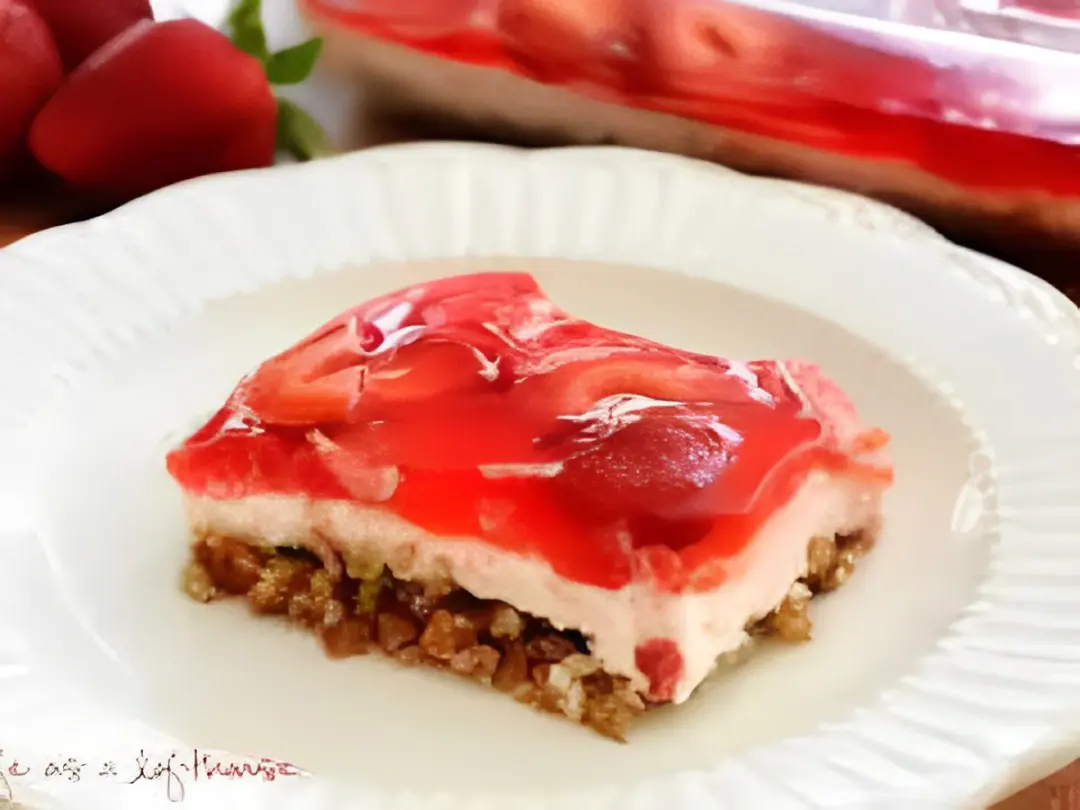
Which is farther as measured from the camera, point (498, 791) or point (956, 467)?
point (956, 467)

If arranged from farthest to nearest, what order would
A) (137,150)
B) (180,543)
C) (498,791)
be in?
(137,150) → (180,543) → (498,791)

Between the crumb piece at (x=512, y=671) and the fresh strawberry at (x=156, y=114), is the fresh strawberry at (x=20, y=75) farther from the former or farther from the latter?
the crumb piece at (x=512, y=671)

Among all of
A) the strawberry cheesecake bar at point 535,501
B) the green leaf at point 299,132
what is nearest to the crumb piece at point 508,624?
the strawberry cheesecake bar at point 535,501

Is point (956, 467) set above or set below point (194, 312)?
above

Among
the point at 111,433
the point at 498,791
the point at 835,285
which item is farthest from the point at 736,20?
the point at 498,791

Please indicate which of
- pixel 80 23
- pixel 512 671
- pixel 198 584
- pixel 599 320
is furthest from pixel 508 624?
pixel 80 23

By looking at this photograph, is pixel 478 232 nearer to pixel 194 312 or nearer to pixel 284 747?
pixel 194 312

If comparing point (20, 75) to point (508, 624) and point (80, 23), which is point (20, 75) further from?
point (508, 624)

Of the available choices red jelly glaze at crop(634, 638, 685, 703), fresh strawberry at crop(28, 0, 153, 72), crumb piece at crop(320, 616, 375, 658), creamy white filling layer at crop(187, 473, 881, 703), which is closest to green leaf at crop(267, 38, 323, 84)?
fresh strawberry at crop(28, 0, 153, 72)

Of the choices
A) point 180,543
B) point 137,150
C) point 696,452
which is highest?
point 696,452
